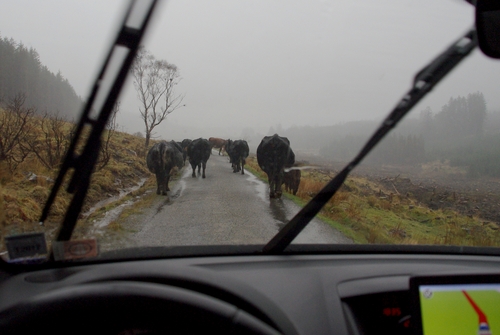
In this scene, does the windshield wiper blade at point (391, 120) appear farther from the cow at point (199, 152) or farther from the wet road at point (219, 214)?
the cow at point (199, 152)

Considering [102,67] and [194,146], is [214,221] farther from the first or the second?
[102,67]

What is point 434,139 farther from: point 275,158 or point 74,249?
point 74,249

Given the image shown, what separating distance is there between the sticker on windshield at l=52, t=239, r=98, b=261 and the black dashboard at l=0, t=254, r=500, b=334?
7 centimetres

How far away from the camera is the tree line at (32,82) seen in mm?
2553

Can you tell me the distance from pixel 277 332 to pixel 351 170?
1.14m

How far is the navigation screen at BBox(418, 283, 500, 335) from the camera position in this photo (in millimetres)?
2131

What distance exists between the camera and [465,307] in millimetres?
2229

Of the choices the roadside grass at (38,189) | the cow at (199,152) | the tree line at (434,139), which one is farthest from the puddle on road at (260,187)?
the roadside grass at (38,189)

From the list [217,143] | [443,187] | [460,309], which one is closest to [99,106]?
[217,143]

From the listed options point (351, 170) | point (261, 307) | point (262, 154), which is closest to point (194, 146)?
point (262, 154)

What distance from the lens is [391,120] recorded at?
233 centimetres

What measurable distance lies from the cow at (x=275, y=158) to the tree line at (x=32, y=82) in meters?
1.69

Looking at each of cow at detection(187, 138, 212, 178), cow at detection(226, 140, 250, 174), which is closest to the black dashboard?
cow at detection(187, 138, 212, 178)

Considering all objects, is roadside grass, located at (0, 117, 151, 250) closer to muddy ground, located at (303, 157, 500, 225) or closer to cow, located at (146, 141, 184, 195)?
cow, located at (146, 141, 184, 195)
